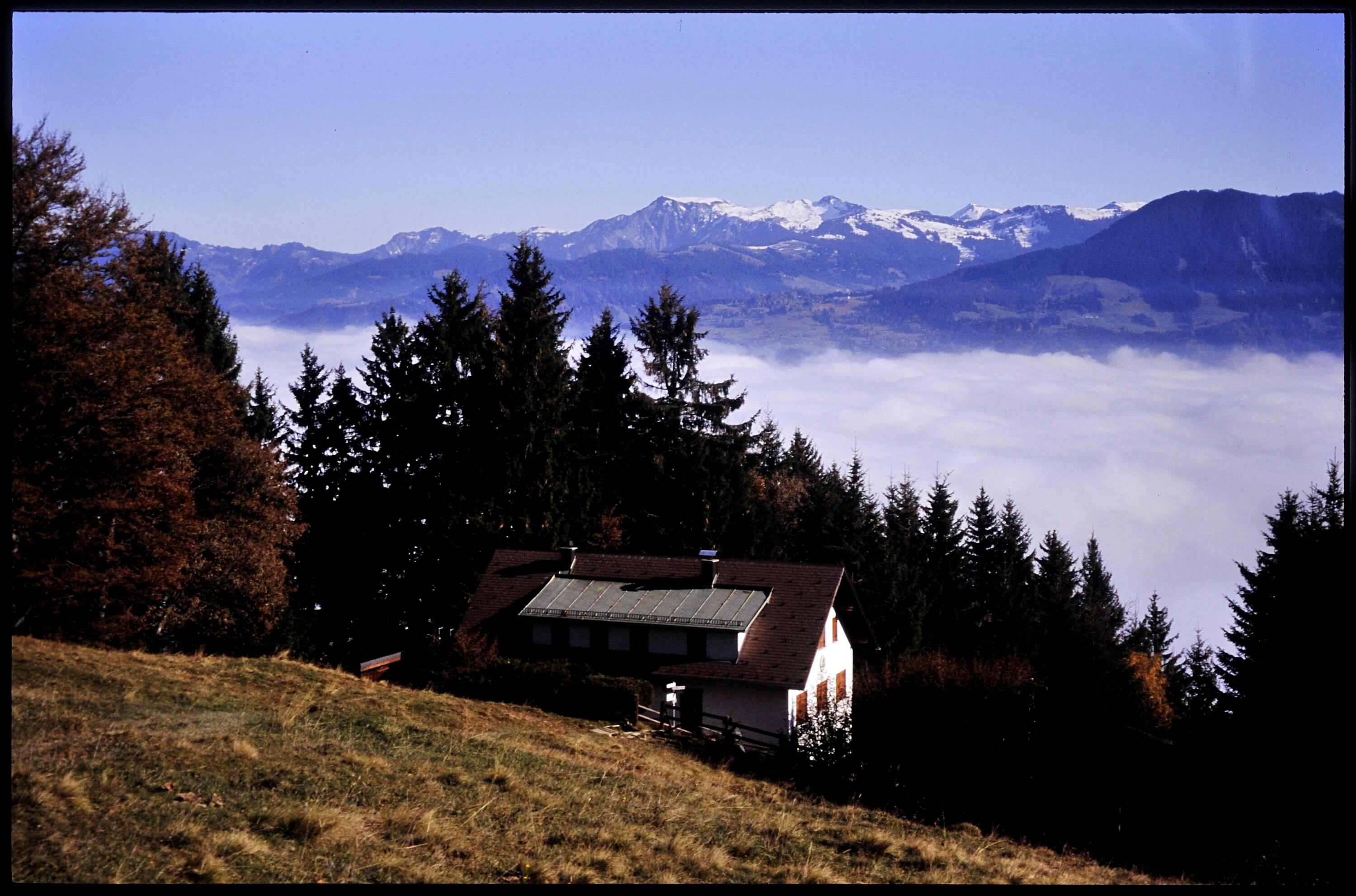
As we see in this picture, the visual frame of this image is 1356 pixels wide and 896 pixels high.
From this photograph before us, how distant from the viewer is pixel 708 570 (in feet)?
91.5

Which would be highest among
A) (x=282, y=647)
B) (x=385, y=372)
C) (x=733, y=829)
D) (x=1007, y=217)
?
(x=1007, y=217)

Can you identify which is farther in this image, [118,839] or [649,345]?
[649,345]

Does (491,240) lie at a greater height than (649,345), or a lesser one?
greater

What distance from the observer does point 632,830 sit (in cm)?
996

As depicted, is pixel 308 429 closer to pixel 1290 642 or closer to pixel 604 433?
pixel 604 433

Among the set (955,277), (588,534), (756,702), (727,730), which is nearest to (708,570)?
(756,702)

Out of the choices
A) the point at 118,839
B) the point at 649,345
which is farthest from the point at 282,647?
the point at 118,839

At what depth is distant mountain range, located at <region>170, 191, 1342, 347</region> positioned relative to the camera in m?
32.2

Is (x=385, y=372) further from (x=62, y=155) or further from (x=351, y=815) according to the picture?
(x=351, y=815)

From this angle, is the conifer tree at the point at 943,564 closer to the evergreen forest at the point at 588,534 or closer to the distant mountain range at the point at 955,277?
the evergreen forest at the point at 588,534

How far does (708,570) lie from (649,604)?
82.6 inches

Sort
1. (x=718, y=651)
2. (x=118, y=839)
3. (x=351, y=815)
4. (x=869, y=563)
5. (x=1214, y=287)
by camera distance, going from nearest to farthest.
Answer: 1. (x=118, y=839)
2. (x=351, y=815)
3. (x=718, y=651)
4. (x=869, y=563)
5. (x=1214, y=287)

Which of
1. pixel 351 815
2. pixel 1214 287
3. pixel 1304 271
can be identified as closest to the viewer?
pixel 351 815

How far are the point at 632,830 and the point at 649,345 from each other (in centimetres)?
3437
